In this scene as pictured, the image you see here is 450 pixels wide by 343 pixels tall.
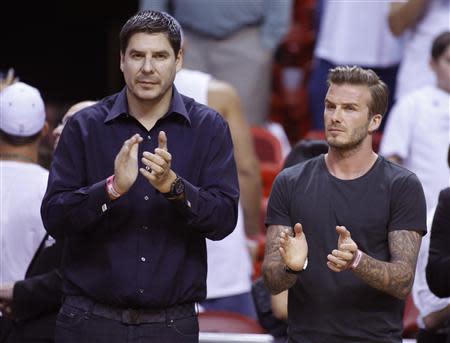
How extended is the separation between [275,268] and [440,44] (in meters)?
3.28

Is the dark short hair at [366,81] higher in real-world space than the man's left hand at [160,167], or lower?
higher

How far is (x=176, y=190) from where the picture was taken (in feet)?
15.9

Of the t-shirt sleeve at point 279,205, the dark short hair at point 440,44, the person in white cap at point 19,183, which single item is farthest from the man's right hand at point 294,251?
the dark short hair at point 440,44

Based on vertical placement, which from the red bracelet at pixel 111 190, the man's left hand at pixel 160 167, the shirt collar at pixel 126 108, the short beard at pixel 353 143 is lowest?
the red bracelet at pixel 111 190

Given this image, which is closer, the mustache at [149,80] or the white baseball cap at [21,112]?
the mustache at [149,80]

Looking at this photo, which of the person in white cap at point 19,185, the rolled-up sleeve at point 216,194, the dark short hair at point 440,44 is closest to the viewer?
the rolled-up sleeve at point 216,194

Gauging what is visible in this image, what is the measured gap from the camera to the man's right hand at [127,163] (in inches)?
189

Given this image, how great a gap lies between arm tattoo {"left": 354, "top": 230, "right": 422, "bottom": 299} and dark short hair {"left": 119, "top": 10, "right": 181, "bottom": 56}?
113cm

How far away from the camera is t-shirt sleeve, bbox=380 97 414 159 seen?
7992 mm

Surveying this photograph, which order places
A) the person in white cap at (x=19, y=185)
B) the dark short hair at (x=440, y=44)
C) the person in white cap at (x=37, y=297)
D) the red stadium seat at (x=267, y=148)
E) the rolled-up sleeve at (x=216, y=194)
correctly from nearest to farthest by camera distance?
the rolled-up sleeve at (x=216, y=194)
the person in white cap at (x=37, y=297)
the person in white cap at (x=19, y=185)
the dark short hair at (x=440, y=44)
the red stadium seat at (x=267, y=148)

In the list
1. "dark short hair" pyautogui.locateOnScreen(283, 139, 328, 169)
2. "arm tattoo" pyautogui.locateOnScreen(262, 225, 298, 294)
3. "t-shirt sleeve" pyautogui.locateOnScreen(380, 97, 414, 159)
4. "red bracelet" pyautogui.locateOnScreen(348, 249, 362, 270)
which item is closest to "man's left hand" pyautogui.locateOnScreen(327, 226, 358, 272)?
"red bracelet" pyautogui.locateOnScreen(348, 249, 362, 270)

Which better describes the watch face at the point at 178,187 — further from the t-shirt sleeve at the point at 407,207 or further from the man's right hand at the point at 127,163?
the t-shirt sleeve at the point at 407,207

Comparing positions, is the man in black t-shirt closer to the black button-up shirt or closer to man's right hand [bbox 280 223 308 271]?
man's right hand [bbox 280 223 308 271]

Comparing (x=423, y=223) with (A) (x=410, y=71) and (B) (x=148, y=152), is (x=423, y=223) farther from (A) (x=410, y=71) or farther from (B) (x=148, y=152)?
(A) (x=410, y=71)
